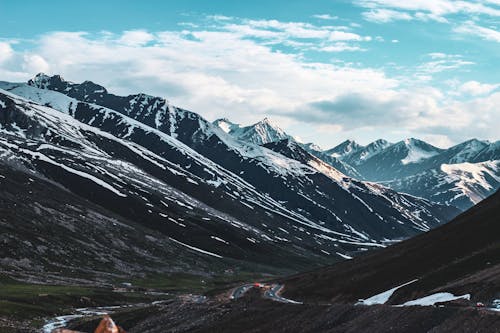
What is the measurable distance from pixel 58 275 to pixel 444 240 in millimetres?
118945

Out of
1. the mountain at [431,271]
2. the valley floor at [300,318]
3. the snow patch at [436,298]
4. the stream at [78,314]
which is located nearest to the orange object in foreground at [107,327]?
the valley floor at [300,318]

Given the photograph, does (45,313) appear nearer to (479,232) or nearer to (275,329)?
(275,329)

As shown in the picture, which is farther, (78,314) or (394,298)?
(78,314)

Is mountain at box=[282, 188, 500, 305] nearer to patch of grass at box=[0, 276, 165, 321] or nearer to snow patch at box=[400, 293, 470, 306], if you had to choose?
snow patch at box=[400, 293, 470, 306]

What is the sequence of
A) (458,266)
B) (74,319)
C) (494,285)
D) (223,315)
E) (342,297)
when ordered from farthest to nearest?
(74,319)
(342,297)
(223,315)
(458,266)
(494,285)

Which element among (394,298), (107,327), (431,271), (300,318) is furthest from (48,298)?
(107,327)

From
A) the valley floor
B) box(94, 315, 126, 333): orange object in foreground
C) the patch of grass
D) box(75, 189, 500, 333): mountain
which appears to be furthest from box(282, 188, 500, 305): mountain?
box(94, 315, 126, 333): orange object in foreground

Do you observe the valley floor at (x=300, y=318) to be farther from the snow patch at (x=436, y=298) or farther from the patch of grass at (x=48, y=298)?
the patch of grass at (x=48, y=298)

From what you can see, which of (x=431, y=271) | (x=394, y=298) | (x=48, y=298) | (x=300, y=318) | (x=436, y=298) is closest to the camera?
(x=436, y=298)

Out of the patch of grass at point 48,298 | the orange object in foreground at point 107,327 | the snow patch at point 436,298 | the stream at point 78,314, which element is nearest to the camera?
the orange object in foreground at point 107,327

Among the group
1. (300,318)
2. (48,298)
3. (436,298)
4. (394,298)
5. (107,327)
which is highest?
(107,327)

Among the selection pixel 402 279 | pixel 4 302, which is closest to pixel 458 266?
pixel 402 279

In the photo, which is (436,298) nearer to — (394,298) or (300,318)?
(394,298)

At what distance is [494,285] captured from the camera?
60.2 meters
